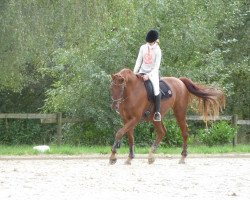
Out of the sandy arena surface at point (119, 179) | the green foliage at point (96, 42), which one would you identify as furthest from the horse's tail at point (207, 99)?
the green foliage at point (96, 42)

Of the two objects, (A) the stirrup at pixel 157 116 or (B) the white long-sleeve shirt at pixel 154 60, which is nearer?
(B) the white long-sleeve shirt at pixel 154 60

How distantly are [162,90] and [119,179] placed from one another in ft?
17.8

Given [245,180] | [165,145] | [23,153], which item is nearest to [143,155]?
[23,153]

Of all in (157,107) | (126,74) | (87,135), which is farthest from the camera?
(87,135)

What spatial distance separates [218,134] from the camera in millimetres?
26516

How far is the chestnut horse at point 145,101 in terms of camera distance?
17672mm

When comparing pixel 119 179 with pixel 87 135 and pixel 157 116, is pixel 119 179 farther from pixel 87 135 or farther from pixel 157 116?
pixel 87 135

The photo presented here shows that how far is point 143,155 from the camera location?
70.2ft

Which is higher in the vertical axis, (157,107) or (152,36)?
(152,36)

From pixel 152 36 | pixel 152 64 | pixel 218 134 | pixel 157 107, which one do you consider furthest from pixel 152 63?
pixel 218 134

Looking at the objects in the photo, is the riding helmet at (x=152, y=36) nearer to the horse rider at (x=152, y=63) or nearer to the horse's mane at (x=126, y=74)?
the horse rider at (x=152, y=63)

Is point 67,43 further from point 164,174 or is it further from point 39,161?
point 164,174

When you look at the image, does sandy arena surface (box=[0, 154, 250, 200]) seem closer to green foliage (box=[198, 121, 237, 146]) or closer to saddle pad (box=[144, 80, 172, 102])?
saddle pad (box=[144, 80, 172, 102])

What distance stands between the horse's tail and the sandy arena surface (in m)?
1.32
